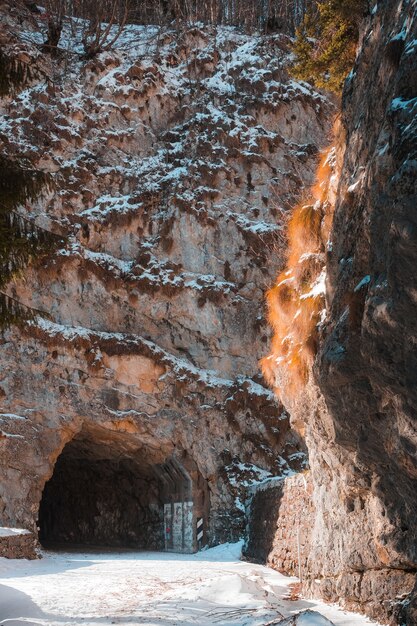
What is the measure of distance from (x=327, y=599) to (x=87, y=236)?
1651 centimetres

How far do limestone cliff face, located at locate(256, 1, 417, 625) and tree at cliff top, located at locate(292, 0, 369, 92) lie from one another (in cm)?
127

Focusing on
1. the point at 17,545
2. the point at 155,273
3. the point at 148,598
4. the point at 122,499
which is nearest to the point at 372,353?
the point at 148,598

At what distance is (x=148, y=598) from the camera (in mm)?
8453

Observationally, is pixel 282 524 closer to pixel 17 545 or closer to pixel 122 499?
pixel 17 545

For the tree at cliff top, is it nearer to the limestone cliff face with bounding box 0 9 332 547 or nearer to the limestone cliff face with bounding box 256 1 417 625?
the limestone cliff face with bounding box 256 1 417 625

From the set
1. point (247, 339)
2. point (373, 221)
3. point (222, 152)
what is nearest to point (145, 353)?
point (247, 339)

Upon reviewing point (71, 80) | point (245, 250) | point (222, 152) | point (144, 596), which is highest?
point (71, 80)

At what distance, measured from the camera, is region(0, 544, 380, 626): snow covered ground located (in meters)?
6.81

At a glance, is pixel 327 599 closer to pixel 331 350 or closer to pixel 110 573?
pixel 331 350

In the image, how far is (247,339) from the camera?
22.1 meters

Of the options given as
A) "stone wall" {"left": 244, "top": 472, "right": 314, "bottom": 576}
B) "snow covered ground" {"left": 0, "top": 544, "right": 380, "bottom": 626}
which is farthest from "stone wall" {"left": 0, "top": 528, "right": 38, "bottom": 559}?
"stone wall" {"left": 244, "top": 472, "right": 314, "bottom": 576}

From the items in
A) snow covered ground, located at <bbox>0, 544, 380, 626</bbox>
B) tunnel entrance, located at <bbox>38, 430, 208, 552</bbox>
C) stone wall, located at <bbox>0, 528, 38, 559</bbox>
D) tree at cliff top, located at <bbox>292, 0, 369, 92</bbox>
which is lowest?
snow covered ground, located at <bbox>0, 544, 380, 626</bbox>

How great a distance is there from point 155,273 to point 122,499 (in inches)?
334

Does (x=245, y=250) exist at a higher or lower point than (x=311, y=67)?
higher
